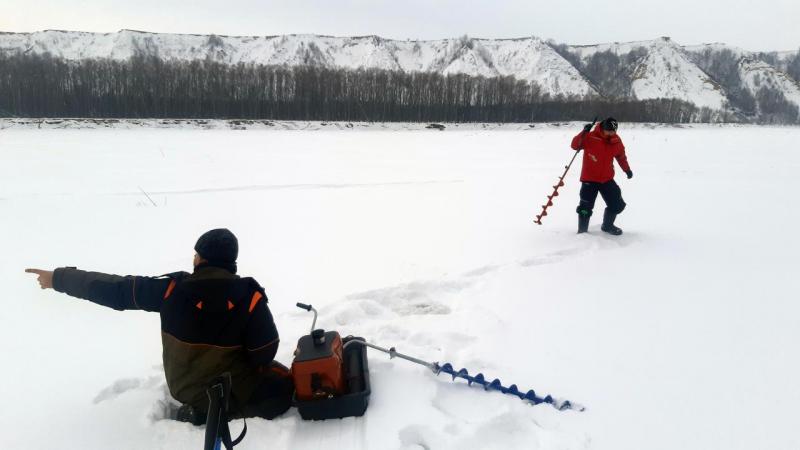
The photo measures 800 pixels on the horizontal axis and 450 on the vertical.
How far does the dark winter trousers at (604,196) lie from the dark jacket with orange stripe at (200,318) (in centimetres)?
533

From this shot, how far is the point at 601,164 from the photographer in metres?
6.33

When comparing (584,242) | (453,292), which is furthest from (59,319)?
(584,242)

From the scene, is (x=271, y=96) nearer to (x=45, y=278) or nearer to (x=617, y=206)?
(x=617, y=206)

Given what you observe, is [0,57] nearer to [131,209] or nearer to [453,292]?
[131,209]

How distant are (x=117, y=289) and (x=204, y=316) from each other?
61 cm

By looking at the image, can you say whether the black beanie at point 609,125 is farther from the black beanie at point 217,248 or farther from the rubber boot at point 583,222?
the black beanie at point 217,248

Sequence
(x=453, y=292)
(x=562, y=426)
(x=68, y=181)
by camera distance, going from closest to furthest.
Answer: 1. (x=562, y=426)
2. (x=453, y=292)
3. (x=68, y=181)

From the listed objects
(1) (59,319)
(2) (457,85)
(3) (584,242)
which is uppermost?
(2) (457,85)

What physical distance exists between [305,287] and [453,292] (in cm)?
161

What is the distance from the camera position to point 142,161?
1589 centimetres

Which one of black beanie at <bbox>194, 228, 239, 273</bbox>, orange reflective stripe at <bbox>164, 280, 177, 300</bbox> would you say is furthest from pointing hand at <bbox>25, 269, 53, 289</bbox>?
black beanie at <bbox>194, 228, 239, 273</bbox>

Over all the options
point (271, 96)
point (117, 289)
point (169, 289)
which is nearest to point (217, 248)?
point (169, 289)

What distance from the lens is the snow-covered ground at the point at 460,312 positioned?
272 centimetres

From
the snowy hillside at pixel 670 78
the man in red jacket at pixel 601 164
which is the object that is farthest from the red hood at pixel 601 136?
the snowy hillside at pixel 670 78
